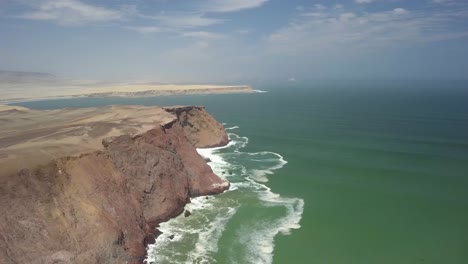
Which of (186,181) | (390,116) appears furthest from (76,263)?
(390,116)

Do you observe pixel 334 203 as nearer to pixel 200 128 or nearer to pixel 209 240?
pixel 209 240

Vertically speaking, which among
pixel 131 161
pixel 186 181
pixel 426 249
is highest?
pixel 131 161

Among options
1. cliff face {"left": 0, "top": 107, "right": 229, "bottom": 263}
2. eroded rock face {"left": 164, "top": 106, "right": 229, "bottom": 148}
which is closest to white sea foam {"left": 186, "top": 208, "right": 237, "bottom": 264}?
cliff face {"left": 0, "top": 107, "right": 229, "bottom": 263}

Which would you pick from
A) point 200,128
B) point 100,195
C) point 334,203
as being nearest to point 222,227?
point 100,195

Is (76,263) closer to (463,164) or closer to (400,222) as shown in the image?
(400,222)

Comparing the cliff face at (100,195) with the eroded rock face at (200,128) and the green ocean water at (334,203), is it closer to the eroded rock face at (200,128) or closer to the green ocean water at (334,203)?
the green ocean water at (334,203)

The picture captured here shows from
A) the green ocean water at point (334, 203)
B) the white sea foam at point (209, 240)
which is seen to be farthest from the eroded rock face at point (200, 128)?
the white sea foam at point (209, 240)
